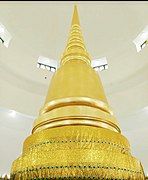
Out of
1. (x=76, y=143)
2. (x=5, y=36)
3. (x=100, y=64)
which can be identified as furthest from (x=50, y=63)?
(x=76, y=143)

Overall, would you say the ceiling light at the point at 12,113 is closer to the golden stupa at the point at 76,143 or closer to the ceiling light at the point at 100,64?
the ceiling light at the point at 100,64

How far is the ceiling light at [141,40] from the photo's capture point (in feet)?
28.2

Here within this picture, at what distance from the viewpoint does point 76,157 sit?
71 centimetres

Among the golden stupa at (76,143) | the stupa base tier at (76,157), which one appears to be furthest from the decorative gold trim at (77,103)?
the stupa base tier at (76,157)

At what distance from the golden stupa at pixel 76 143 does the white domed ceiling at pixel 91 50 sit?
7.44 metres

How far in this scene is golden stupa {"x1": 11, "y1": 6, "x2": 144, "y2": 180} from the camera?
0.69 meters

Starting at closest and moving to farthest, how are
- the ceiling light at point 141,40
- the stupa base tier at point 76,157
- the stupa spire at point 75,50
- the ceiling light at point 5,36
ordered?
the stupa base tier at point 76,157 < the stupa spire at point 75,50 < the ceiling light at point 5,36 < the ceiling light at point 141,40

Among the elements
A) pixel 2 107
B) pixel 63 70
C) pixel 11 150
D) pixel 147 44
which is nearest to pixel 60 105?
pixel 63 70

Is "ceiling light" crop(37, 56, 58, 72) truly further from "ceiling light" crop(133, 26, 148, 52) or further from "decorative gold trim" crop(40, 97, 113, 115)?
"decorative gold trim" crop(40, 97, 113, 115)

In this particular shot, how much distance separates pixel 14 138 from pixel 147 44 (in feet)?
17.3

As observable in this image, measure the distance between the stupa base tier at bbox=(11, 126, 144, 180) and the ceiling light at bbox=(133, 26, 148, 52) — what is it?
8193 millimetres

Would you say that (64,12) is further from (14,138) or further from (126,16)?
(14,138)

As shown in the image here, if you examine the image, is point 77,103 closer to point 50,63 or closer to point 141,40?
point 141,40

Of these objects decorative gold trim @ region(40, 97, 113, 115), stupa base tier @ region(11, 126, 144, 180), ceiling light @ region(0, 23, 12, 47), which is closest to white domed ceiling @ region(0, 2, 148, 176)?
ceiling light @ region(0, 23, 12, 47)
